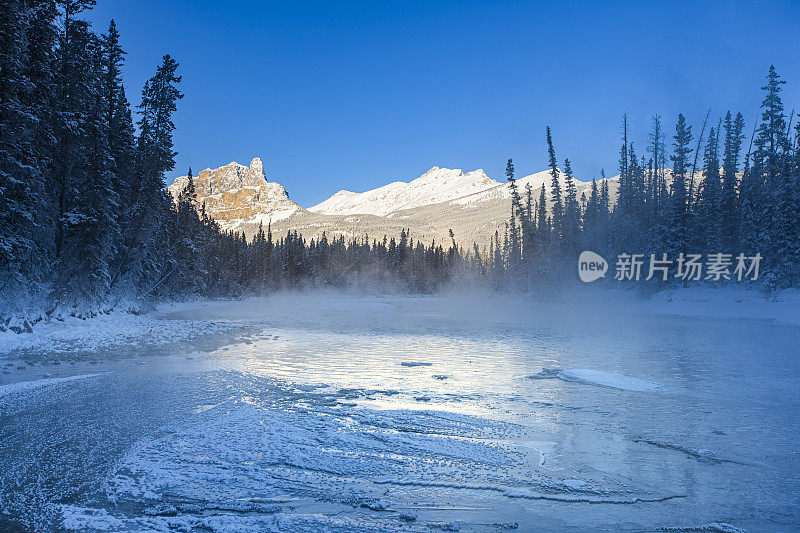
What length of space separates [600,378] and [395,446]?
25.6 feet

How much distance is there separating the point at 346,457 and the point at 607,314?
42.3 meters

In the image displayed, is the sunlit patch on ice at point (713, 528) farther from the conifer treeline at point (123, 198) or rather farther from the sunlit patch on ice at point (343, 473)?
the conifer treeline at point (123, 198)

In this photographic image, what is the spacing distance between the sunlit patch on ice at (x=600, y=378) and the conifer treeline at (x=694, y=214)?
3453 cm

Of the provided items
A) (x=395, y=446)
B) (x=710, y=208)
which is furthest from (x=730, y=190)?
(x=395, y=446)

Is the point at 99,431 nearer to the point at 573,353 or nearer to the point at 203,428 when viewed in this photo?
the point at 203,428

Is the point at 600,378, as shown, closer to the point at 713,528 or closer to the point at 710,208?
the point at 713,528

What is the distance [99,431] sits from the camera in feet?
22.8

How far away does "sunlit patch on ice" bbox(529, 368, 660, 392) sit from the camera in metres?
10.9

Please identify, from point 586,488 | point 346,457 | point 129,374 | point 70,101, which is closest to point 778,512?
point 586,488

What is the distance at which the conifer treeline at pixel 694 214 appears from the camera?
37.2m

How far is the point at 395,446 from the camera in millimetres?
6441

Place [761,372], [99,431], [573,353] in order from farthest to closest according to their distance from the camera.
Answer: [573,353]
[761,372]
[99,431]

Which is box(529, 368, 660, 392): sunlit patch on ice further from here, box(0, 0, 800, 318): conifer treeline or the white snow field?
box(0, 0, 800, 318): conifer treeline

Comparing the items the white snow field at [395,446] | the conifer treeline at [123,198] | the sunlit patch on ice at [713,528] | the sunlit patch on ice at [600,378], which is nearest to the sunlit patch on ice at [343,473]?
the white snow field at [395,446]
